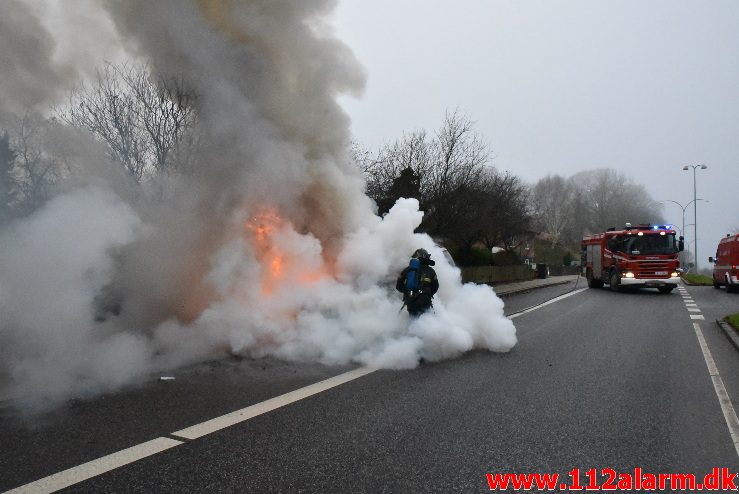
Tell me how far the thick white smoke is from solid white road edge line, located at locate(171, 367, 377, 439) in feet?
3.03

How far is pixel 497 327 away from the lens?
7.53 meters

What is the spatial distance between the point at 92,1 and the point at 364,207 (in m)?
4.69

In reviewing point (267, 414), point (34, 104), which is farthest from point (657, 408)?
point (34, 104)

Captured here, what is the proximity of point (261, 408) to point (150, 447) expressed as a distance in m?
1.11

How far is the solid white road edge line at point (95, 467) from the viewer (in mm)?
3031

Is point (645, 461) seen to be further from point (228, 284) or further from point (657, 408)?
point (228, 284)

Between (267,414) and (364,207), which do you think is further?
(364,207)

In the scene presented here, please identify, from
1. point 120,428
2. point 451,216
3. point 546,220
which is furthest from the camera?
point 546,220

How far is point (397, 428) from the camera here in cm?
414

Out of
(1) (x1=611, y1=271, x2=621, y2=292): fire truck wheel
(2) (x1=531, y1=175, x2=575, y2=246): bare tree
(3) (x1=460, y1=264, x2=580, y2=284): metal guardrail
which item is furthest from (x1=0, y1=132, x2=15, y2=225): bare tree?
(2) (x1=531, y1=175, x2=575, y2=246): bare tree

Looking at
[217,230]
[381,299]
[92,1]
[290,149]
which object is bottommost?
[381,299]

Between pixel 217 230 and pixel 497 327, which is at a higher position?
pixel 217 230

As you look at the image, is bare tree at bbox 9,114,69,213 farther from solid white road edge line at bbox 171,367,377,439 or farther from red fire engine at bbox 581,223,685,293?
red fire engine at bbox 581,223,685,293

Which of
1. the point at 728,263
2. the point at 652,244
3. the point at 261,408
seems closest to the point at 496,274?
the point at 652,244
